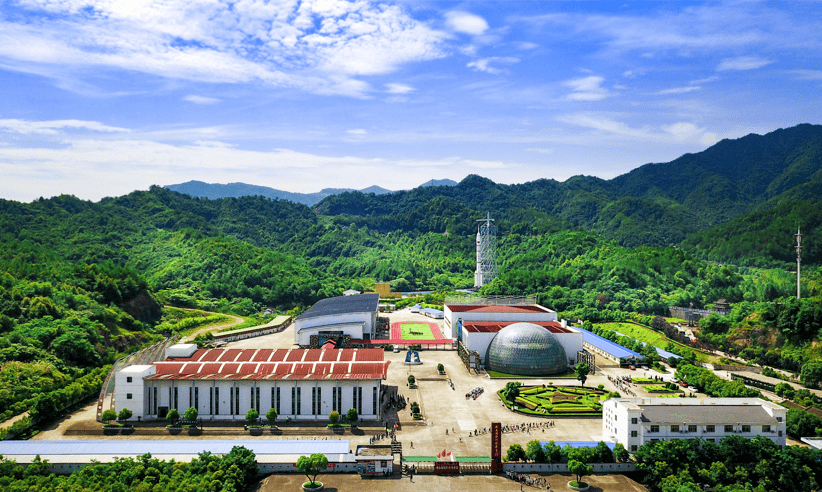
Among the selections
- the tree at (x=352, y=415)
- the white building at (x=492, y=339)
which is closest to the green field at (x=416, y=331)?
the white building at (x=492, y=339)

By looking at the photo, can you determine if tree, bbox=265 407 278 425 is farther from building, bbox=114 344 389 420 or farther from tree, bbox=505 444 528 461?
tree, bbox=505 444 528 461

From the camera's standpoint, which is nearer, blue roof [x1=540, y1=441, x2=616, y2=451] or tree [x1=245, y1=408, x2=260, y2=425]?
blue roof [x1=540, y1=441, x2=616, y2=451]

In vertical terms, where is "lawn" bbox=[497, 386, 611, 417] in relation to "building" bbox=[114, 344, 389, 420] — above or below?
below

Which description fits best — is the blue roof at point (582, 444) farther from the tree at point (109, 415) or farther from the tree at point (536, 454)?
the tree at point (109, 415)

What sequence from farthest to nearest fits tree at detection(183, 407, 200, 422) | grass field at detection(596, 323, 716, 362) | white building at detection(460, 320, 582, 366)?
grass field at detection(596, 323, 716, 362), white building at detection(460, 320, 582, 366), tree at detection(183, 407, 200, 422)

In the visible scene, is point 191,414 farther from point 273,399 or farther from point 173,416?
point 273,399

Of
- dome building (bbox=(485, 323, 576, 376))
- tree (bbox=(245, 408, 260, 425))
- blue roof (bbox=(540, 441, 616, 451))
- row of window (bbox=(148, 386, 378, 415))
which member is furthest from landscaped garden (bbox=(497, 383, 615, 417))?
tree (bbox=(245, 408, 260, 425))

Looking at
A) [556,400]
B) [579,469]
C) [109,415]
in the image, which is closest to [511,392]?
[556,400]
